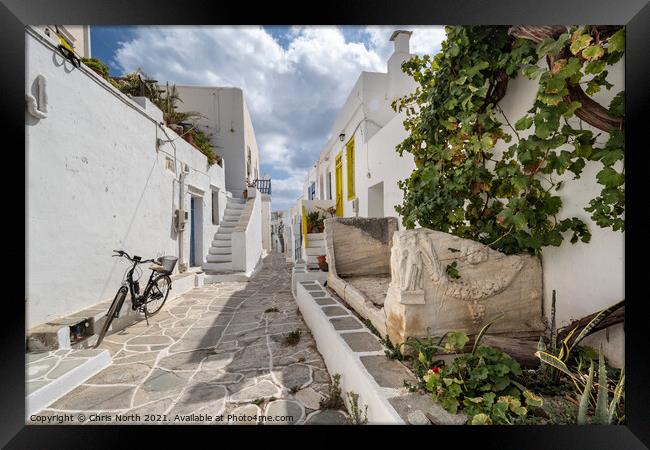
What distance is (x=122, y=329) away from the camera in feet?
14.1

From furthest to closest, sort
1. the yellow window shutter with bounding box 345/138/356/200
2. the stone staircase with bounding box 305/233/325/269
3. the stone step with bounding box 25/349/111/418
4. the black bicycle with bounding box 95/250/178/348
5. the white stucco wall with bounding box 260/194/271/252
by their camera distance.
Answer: the white stucco wall with bounding box 260/194/271/252 < the yellow window shutter with bounding box 345/138/356/200 < the stone staircase with bounding box 305/233/325/269 < the black bicycle with bounding box 95/250/178/348 < the stone step with bounding box 25/349/111/418

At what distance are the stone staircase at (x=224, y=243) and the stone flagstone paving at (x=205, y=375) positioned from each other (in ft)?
12.6

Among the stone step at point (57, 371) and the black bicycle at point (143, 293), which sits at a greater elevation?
the black bicycle at point (143, 293)

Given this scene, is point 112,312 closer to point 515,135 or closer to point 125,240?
point 125,240

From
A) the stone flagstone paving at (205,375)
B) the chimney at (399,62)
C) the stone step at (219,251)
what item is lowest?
the stone flagstone paving at (205,375)

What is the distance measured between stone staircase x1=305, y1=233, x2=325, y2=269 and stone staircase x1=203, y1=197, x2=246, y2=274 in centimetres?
277

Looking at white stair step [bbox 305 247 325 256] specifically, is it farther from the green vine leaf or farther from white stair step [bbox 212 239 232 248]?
the green vine leaf

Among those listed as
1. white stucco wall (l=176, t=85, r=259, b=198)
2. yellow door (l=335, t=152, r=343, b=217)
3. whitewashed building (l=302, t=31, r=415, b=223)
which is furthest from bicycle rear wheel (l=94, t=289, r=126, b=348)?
white stucco wall (l=176, t=85, r=259, b=198)

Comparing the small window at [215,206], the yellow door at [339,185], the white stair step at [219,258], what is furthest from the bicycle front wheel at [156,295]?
the yellow door at [339,185]

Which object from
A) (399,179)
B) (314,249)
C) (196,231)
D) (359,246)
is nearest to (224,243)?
(196,231)

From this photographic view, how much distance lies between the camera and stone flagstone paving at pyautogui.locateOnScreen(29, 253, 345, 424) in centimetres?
232

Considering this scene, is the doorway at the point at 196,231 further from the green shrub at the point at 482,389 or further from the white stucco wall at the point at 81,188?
the green shrub at the point at 482,389

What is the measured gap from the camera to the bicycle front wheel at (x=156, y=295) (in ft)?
15.3

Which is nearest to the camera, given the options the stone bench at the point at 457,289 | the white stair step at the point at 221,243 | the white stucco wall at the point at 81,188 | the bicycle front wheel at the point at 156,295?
the stone bench at the point at 457,289
